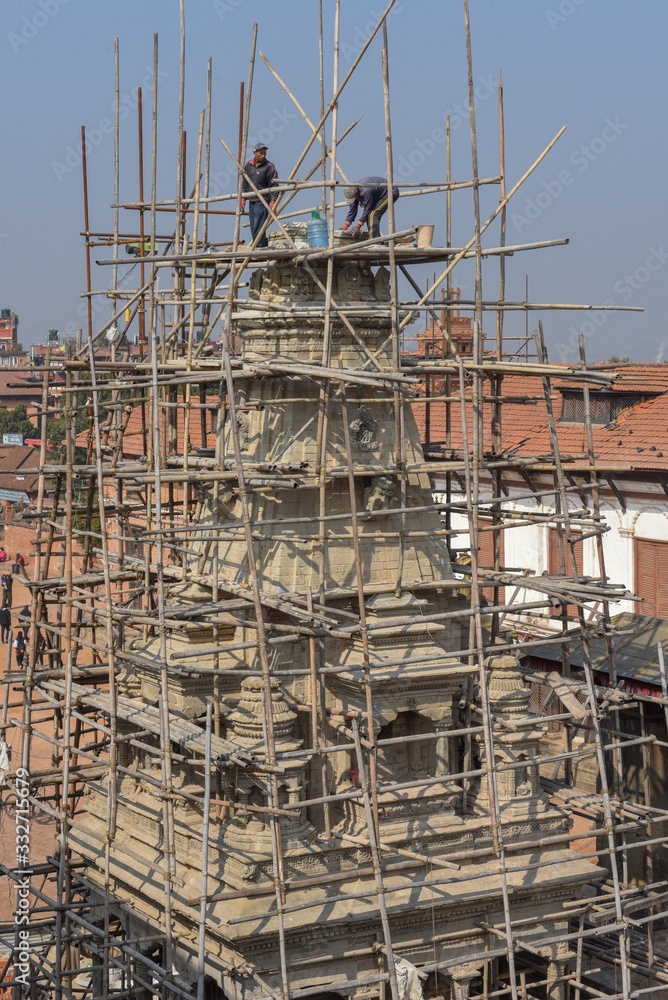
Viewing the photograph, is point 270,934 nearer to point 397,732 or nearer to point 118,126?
point 397,732

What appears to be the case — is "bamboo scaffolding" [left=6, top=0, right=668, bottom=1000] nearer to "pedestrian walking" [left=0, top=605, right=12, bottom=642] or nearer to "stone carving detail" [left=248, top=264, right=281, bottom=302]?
"stone carving detail" [left=248, top=264, right=281, bottom=302]

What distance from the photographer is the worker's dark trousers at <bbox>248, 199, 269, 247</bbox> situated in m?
23.5

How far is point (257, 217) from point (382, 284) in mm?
2411

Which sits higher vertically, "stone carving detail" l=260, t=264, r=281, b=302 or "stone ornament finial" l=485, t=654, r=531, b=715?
"stone carving detail" l=260, t=264, r=281, b=302

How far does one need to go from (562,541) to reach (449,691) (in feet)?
21.5

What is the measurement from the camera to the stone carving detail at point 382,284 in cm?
2348

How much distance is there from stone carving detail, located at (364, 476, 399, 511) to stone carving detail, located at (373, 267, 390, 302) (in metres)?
3.19

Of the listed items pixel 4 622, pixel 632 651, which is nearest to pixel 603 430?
pixel 632 651

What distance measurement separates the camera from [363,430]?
22.9 meters

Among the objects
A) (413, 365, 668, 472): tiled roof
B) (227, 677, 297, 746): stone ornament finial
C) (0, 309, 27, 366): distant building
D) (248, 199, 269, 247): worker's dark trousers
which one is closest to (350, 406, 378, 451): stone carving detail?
(248, 199, 269, 247): worker's dark trousers

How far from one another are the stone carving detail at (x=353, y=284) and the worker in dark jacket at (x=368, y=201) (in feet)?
1.93

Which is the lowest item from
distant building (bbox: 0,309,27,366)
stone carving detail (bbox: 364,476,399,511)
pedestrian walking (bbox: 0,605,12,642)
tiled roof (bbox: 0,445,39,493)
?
pedestrian walking (bbox: 0,605,12,642)

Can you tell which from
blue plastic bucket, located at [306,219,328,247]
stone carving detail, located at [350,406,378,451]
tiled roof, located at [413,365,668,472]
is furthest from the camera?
tiled roof, located at [413,365,668,472]

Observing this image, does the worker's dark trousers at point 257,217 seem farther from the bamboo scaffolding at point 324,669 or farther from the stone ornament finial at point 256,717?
the stone ornament finial at point 256,717
